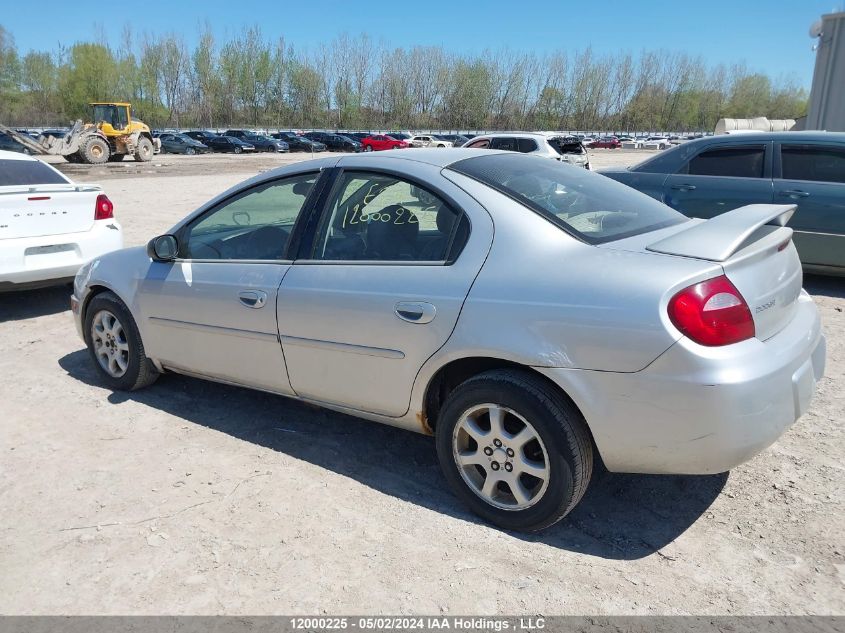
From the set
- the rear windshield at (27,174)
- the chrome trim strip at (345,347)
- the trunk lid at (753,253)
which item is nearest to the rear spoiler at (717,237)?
the trunk lid at (753,253)

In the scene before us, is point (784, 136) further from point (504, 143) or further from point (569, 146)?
point (569, 146)

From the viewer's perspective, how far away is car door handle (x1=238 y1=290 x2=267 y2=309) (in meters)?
3.47

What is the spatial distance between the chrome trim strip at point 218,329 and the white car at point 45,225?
2743 mm

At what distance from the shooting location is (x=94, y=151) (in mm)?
31734

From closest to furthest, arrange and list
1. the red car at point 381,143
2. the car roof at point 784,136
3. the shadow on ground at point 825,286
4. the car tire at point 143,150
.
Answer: the car roof at point 784,136 → the shadow on ground at point 825,286 → the car tire at point 143,150 → the red car at point 381,143

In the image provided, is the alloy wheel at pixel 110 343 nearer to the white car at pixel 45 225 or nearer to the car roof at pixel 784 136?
the white car at pixel 45 225

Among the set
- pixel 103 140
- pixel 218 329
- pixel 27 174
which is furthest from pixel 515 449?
pixel 103 140

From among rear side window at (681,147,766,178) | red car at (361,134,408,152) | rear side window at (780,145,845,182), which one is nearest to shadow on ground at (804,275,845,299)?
rear side window at (780,145,845,182)

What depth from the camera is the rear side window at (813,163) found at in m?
6.41

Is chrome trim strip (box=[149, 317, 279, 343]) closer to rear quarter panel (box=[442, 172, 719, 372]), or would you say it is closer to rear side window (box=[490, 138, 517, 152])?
rear quarter panel (box=[442, 172, 719, 372])

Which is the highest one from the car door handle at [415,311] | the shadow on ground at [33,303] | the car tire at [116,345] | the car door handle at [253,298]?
the car door handle at [415,311]

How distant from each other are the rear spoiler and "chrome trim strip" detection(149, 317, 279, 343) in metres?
1.94

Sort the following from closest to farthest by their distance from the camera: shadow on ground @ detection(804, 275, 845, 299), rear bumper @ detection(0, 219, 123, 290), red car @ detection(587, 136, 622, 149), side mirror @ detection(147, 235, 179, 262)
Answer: side mirror @ detection(147, 235, 179, 262)
rear bumper @ detection(0, 219, 123, 290)
shadow on ground @ detection(804, 275, 845, 299)
red car @ detection(587, 136, 622, 149)

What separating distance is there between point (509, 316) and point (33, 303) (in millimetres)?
6262
